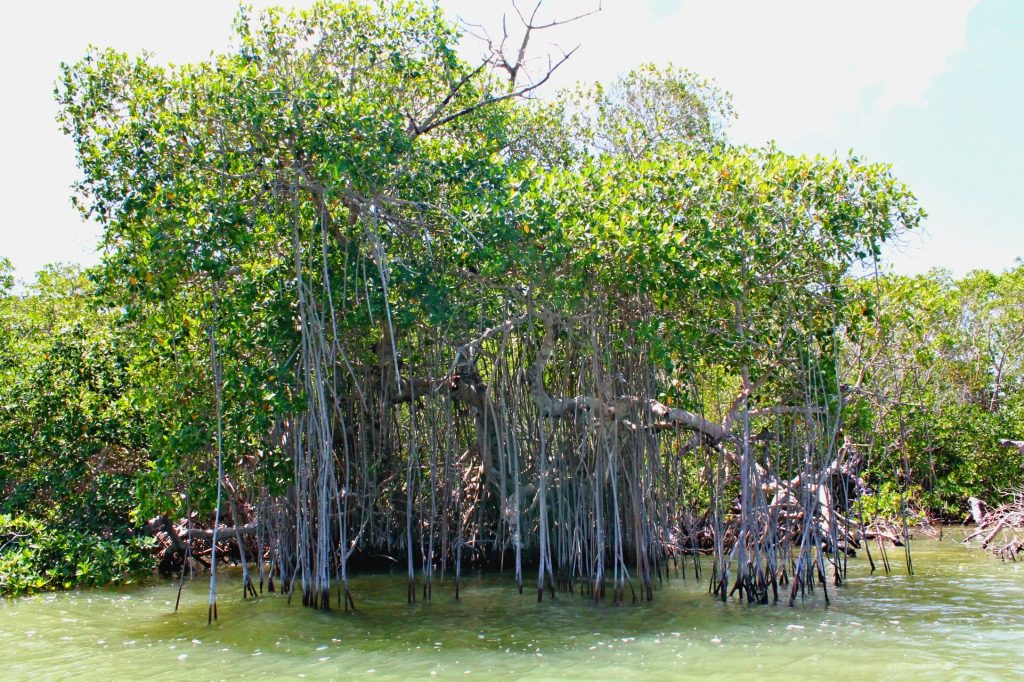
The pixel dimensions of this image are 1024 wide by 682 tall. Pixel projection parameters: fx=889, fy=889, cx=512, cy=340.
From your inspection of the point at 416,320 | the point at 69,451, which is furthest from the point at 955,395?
Result: the point at 69,451

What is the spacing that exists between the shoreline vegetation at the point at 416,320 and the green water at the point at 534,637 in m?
0.39

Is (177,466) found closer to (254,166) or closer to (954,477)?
(254,166)

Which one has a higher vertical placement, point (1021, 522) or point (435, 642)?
point (1021, 522)

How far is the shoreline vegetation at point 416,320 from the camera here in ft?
21.9

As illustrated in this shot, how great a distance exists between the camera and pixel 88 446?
937cm

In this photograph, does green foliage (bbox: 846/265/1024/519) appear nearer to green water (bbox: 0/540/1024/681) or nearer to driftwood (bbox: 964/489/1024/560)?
driftwood (bbox: 964/489/1024/560)

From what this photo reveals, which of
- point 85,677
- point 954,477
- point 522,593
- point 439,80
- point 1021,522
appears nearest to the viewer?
point 85,677

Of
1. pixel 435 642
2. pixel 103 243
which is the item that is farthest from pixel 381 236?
pixel 435 642

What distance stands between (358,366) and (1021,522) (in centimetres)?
799

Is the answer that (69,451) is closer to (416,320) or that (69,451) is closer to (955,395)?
(416,320)

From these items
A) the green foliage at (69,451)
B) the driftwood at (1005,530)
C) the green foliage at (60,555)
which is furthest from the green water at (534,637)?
the driftwood at (1005,530)

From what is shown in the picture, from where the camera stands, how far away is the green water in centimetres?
544

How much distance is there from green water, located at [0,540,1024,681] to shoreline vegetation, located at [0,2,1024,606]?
1.27 ft

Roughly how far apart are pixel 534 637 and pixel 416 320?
2.96m
